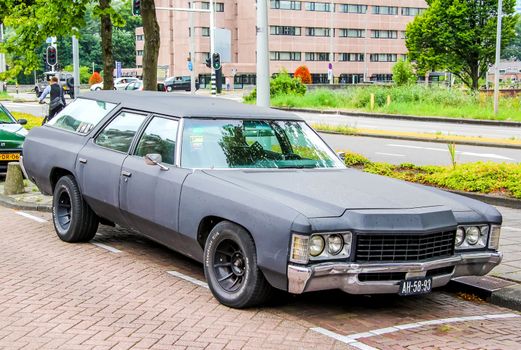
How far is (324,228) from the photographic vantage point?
220 inches

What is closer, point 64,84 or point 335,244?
point 335,244

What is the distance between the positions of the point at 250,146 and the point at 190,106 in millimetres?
853

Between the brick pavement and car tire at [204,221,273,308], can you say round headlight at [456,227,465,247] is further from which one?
car tire at [204,221,273,308]

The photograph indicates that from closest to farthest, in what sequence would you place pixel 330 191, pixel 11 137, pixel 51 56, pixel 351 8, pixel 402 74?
pixel 330 191, pixel 11 137, pixel 51 56, pixel 402 74, pixel 351 8

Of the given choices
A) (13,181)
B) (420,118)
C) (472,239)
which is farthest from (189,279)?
(420,118)

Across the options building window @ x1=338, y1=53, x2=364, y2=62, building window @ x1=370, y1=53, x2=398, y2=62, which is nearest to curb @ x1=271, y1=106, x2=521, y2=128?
building window @ x1=338, y1=53, x2=364, y2=62

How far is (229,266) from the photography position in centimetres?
632

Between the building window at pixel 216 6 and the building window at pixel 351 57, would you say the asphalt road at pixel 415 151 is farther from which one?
the building window at pixel 351 57

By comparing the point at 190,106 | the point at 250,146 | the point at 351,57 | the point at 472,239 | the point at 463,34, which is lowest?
the point at 472,239

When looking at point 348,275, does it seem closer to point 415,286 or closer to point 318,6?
point 415,286

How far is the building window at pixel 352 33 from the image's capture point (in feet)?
331

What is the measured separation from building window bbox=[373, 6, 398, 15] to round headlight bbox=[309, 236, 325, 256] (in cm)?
10107

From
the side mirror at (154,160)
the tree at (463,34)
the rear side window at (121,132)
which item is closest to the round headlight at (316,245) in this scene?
the side mirror at (154,160)

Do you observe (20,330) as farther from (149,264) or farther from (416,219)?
(416,219)
